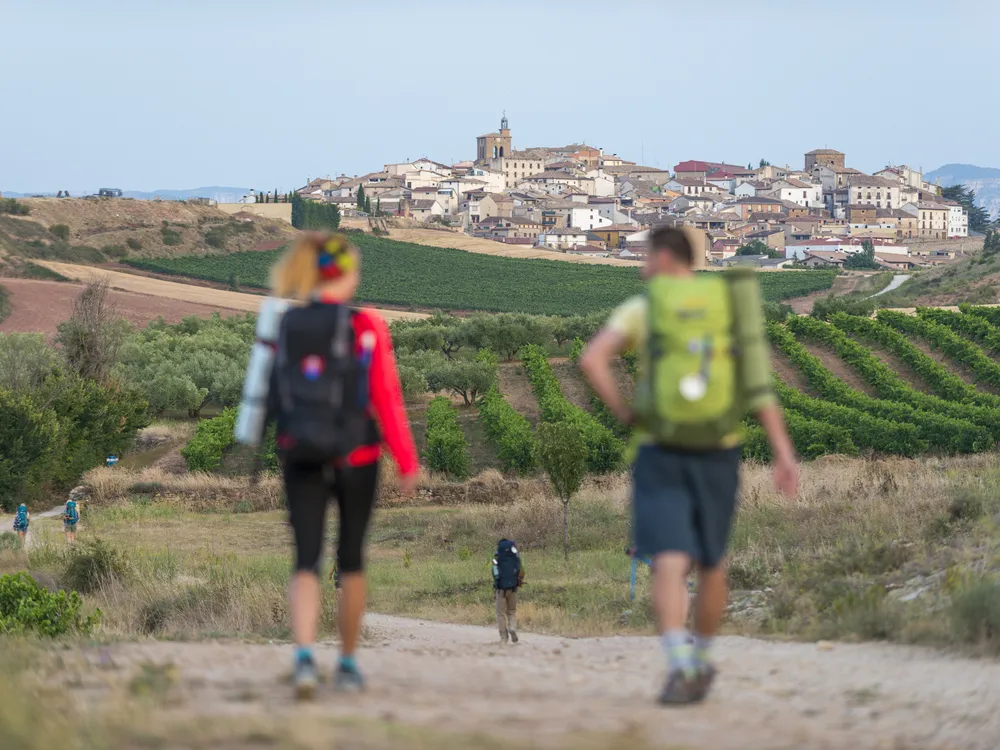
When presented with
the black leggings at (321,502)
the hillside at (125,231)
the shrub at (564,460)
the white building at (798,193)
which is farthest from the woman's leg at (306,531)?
the white building at (798,193)

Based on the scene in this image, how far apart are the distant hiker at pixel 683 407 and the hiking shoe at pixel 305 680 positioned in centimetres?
138

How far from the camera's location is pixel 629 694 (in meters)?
5.70

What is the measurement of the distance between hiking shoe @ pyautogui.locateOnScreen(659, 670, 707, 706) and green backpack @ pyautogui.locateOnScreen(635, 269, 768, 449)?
92 cm

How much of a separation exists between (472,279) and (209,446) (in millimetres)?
71330

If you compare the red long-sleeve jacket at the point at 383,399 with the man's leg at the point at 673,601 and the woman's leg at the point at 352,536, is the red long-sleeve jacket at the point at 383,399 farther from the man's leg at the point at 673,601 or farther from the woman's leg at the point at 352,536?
the man's leg at the point at 673,601

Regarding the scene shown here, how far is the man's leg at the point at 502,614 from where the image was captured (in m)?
12.6

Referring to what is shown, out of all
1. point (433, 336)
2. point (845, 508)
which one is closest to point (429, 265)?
point (433, 336)

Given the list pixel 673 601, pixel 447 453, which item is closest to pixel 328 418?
pixel 673 601

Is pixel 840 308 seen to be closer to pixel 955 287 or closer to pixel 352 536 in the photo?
pixel 955 287

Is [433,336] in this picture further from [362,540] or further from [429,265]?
[429,265]

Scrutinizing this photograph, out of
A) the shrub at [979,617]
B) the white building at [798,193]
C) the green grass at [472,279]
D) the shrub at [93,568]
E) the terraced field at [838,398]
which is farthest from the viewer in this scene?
the white building at [798,193]

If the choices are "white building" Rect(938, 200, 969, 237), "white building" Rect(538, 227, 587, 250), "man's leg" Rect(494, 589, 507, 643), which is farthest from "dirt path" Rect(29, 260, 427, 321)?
"white building" Rect(938, 200, 969, 237)

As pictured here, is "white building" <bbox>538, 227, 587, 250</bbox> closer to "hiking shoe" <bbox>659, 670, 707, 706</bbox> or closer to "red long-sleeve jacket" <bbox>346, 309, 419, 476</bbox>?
"red long-sleeve jacket" <bbox>346, 309, 419, 476</bbox>

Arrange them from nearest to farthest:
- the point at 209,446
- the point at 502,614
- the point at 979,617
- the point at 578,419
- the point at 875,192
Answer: the point at 979,617, the point at 502,614, the point at 578,419, the point at 209,446, the point at 875,192
